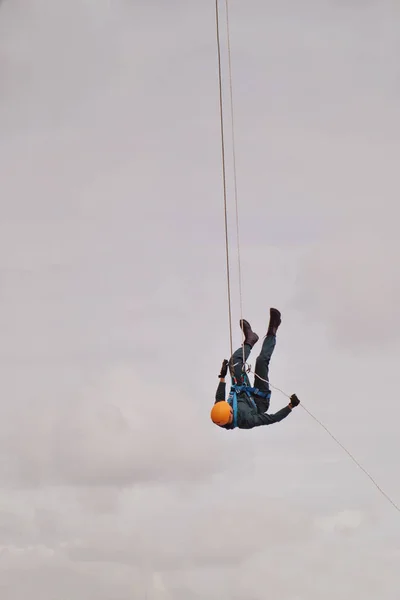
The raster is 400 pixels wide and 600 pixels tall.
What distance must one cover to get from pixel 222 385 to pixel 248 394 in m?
0.57

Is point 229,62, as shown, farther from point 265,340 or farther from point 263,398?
point 263,398

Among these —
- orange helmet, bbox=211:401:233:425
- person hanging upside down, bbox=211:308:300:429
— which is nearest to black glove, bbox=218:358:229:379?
person hanging upside down, bbox=211:308:300:429

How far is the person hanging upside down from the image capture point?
15180 millimetres

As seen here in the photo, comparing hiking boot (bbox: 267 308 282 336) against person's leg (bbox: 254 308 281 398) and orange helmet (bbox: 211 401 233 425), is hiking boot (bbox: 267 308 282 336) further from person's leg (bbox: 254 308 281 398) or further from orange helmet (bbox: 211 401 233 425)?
orange helmet (bbox: 211 401 233 425)

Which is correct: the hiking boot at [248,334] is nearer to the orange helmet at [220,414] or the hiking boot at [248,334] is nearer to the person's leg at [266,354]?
the person's leg at [266,354]

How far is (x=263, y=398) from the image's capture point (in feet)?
52.1

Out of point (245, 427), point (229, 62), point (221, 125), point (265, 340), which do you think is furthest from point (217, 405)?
point (229, 62)

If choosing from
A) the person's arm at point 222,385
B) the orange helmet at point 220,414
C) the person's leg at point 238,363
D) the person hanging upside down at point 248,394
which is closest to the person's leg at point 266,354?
the person hanging upside down at point 248,394

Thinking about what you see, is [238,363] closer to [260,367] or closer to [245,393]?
[260,367]

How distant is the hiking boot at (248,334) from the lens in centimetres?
1666

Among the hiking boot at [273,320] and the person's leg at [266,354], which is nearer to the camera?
the person's leg at [266,354]

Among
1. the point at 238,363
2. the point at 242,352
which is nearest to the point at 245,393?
the point at 238,363

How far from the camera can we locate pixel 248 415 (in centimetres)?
1552

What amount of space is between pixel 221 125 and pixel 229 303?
341cm
